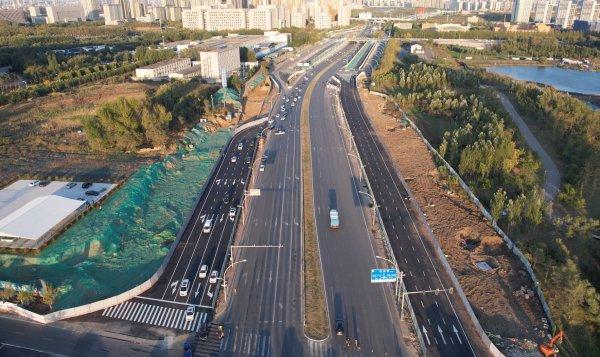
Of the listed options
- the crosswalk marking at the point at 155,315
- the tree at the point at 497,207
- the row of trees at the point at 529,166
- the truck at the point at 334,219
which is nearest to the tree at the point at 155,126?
the truck at the point at 334,219

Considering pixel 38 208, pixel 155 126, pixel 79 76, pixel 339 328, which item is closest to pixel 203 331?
pixel 339 328

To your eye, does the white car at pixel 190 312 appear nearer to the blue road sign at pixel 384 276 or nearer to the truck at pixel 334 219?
the blue road sign at pixel 384 276

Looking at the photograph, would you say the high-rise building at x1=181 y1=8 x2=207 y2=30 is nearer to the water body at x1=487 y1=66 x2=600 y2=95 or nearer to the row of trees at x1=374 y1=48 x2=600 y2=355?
the water body at x1=487 y1=66 x2=600 y2=95

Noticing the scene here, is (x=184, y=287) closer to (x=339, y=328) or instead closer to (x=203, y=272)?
(x=203, y=272)

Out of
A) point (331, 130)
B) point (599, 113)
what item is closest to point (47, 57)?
point (331, 130)

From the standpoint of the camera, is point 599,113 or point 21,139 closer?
Answer: point 21,139

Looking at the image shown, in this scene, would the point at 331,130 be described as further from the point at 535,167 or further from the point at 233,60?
the point at 233,60

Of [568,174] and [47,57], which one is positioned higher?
[47,57]

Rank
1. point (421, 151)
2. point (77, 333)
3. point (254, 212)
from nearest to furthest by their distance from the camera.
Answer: point (77, 333) → point (254, 212) → point (421, 151)
